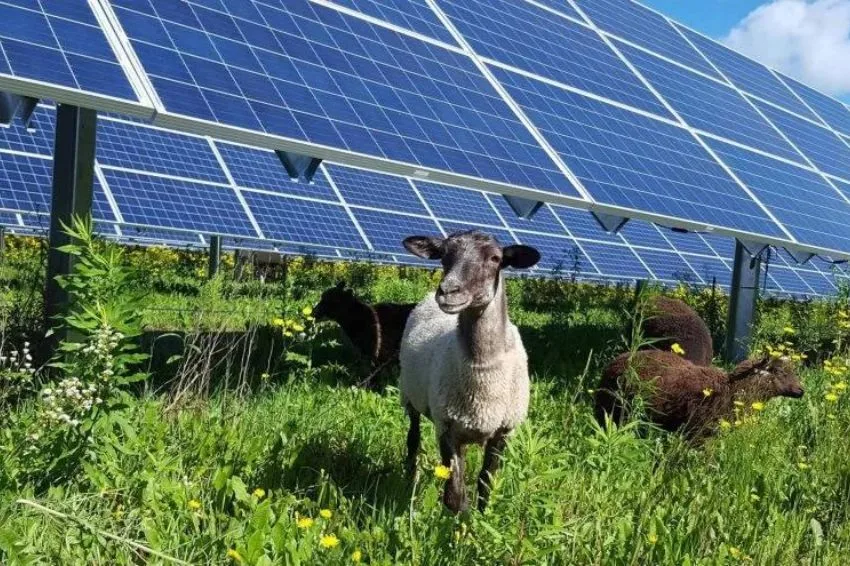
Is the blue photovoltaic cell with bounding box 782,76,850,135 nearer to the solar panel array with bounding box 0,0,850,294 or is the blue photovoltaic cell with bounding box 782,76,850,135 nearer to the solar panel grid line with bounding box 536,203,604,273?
the solar panel array with bounding box 0,0,850,294

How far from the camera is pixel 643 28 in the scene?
719 inches

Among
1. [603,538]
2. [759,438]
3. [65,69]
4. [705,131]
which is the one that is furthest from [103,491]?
[705,131]

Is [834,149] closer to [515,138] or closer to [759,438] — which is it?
[515,138]

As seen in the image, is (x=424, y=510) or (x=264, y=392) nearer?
(x=424, y=510)

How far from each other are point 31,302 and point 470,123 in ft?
13.8

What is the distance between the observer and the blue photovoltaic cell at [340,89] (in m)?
6.56

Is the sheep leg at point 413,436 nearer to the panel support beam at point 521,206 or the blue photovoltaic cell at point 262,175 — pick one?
the panel support beam at point 521,206

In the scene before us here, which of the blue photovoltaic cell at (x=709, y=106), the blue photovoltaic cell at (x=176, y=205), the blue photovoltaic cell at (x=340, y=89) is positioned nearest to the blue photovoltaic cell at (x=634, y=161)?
the blue photovoltaic cell at (x=340, y=89)

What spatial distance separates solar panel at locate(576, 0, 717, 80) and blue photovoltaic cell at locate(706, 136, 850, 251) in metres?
3.33

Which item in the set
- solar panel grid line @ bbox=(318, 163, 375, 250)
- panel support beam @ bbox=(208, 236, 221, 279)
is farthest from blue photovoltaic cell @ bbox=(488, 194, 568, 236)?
panel support beam @ bbox=(208, 236, 221, 279)


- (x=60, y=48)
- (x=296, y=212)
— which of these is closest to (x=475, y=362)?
(x=60, y=48)

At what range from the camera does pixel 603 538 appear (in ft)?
13.9

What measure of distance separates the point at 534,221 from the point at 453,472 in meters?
16.2

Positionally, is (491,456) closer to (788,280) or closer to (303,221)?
(303,221)
